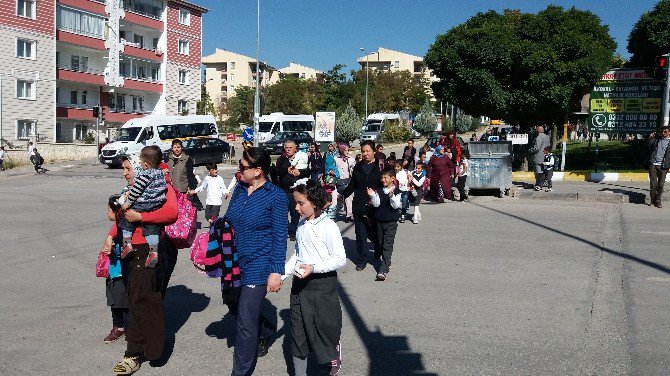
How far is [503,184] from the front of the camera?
60.3ft

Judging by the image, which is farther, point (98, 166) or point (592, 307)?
point (98, 166)

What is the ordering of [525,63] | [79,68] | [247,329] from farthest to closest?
1. [79,68]
2. [525,63]
3. [247,329]

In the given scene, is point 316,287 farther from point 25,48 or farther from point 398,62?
point 398,62

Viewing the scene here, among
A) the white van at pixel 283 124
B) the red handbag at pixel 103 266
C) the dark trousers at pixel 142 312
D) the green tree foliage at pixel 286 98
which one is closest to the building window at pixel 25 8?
the white van at pixel 283 124

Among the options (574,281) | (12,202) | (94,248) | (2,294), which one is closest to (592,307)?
(574,281)

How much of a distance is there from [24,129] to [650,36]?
38.2 metres

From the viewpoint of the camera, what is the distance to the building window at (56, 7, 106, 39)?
46.8 m

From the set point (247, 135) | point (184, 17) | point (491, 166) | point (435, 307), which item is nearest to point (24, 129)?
point (247, 135)

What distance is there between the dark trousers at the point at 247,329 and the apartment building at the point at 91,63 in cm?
3754

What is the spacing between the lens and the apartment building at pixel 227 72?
385ft

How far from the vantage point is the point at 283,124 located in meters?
47.1

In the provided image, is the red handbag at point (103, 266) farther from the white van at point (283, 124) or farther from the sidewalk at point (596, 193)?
the white van at point (283, 124)

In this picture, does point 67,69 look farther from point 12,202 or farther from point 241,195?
point 241,195

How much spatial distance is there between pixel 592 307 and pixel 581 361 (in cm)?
185
